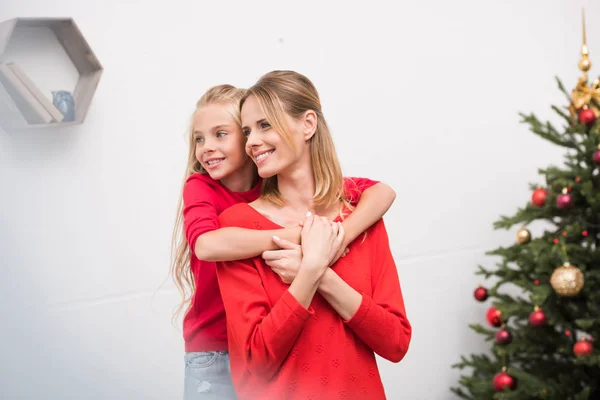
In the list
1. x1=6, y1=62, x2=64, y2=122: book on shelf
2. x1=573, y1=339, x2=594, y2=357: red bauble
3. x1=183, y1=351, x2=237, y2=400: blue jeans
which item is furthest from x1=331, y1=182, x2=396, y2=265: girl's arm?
x1=6, y1=62, x2=64, y2=122: book on shelf

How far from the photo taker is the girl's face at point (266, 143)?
1598mm

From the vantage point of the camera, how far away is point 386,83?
11.5ft

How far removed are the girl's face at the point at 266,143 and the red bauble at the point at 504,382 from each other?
129 cm

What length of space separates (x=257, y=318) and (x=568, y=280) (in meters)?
1.18

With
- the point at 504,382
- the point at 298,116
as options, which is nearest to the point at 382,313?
the point at 298,116

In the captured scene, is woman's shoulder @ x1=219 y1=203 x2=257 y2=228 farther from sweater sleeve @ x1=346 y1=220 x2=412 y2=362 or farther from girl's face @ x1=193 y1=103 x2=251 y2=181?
sweater sleeve @ x1=346 y1=220 x2=412 y2=362

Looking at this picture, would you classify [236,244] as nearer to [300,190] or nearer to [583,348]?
[300,190]

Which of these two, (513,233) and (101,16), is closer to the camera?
(101,16)

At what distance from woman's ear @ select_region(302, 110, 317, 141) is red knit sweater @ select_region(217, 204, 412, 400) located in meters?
0.23

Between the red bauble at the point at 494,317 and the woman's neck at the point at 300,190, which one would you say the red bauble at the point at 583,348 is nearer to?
the red bauble at the point at 494,317

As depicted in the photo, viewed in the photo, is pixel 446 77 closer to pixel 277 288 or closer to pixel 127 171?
pixel 127 171

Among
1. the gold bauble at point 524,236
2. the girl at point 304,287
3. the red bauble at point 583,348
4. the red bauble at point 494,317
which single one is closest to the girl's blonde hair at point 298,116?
the girl at point 304,287

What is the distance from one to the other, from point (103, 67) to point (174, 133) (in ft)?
1.30

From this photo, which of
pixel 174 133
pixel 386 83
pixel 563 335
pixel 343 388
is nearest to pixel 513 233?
pixel 386 83
